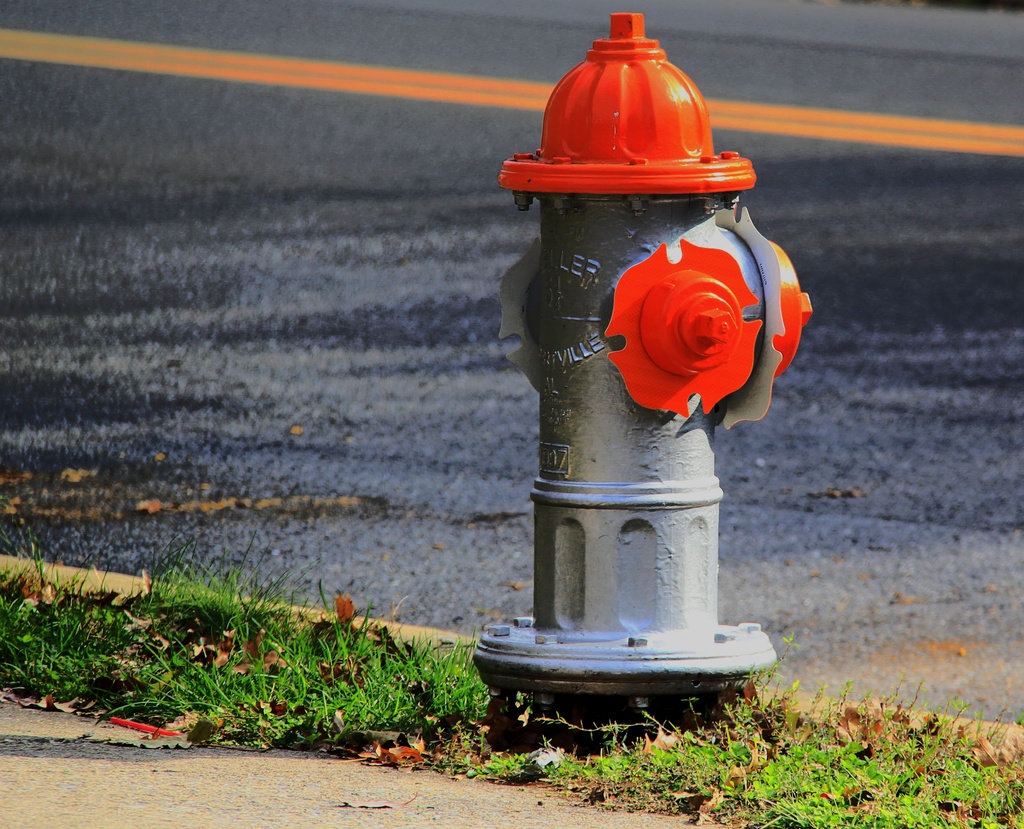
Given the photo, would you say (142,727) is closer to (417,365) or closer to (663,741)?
(663,741)

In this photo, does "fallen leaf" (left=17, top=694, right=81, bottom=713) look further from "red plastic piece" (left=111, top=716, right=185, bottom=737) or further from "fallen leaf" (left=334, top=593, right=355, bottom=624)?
"fallen leaf" (left=334, top=593, right=355, bottom=624)

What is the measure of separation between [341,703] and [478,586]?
1633 mm

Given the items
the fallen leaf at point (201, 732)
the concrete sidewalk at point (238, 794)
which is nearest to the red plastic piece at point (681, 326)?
the concrete sidewalk at point (238, 794)

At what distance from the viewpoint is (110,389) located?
7.47 m

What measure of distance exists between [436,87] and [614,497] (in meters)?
13.1

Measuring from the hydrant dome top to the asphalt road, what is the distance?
180 cm

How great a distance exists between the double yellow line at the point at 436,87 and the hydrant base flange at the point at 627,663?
11472 mm

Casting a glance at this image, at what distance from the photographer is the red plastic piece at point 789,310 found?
11.5 ft

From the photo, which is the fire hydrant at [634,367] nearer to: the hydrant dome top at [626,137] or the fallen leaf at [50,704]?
the hydrant dome top at [626,137]

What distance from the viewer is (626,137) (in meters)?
3.40

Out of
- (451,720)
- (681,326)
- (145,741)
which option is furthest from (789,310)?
(145,741)

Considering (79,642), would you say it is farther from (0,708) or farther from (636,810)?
(636,810)

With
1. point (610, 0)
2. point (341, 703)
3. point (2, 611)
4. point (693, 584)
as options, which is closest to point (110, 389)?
point (2, 611)

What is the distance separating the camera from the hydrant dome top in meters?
3.38
